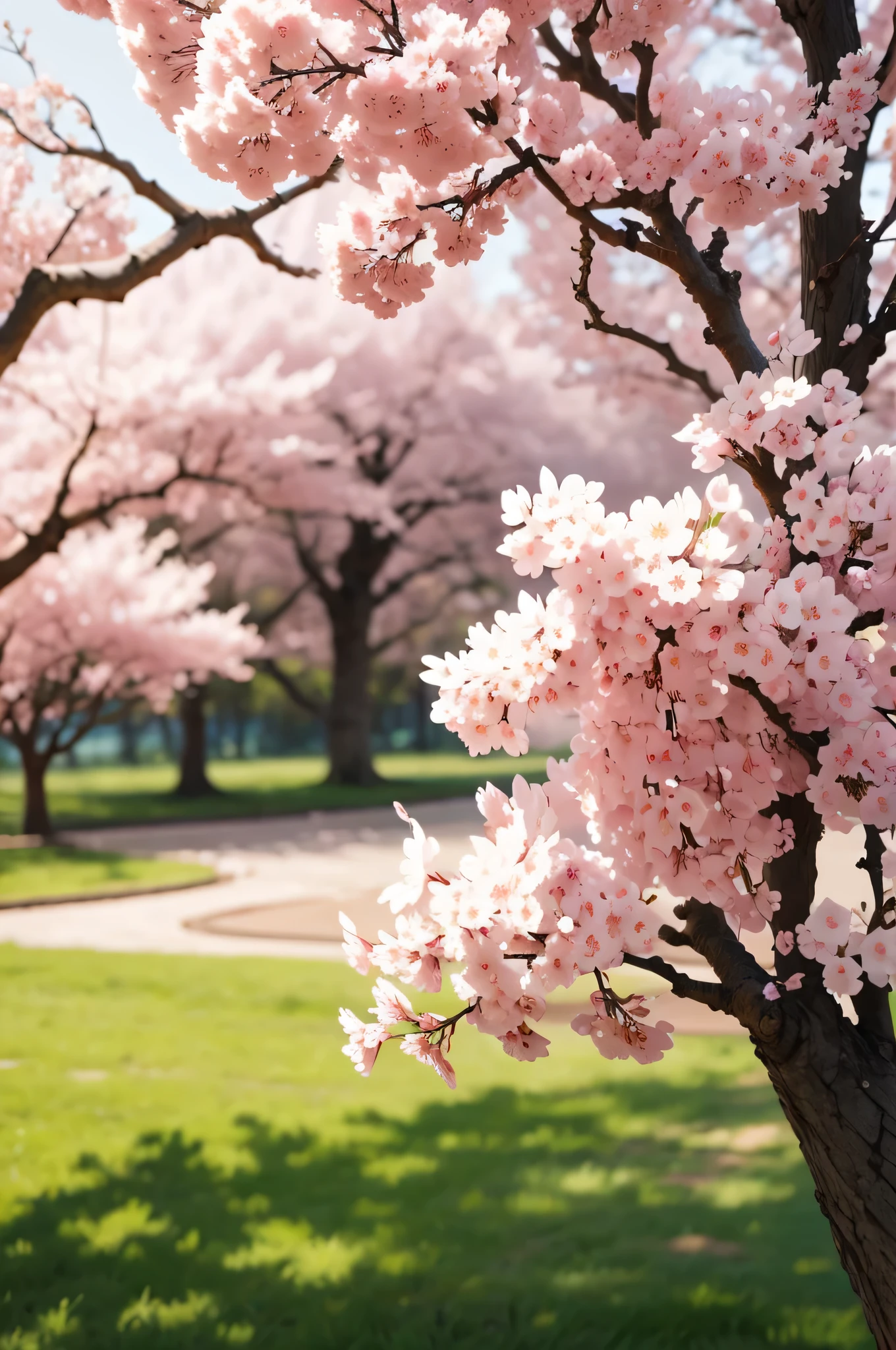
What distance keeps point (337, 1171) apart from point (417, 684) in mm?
47302

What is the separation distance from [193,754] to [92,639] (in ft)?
32.6

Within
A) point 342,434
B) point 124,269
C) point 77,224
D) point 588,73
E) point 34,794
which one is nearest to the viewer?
point 588,73

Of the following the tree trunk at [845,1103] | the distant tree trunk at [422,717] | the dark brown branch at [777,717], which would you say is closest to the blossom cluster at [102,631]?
the tree trunk at [845,1103]

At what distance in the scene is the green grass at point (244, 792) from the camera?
24875 mm

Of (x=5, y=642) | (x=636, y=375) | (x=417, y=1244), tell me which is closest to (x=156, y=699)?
(x=5, y=642)

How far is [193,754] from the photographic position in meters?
29.2

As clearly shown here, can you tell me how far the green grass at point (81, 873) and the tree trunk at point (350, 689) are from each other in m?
13.3

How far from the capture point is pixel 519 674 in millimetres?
2373

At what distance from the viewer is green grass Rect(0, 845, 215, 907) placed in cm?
1396

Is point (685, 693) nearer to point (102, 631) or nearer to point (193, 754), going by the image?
point (102, 631)

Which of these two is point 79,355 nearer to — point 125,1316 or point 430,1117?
point 430,1117

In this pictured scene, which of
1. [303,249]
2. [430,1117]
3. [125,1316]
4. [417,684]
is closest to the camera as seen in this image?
[125,1316]

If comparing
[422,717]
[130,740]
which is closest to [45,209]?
[422,717]

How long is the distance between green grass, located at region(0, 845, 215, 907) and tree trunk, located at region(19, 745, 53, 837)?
191cm
